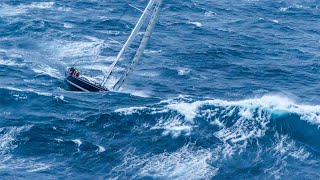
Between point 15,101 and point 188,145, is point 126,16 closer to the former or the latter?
point 15,101

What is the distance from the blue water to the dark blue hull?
152 centimetres

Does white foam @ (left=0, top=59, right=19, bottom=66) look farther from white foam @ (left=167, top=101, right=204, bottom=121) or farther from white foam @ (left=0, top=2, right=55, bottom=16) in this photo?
white foam @ (left=167, top=101, right=204, bottom=121)

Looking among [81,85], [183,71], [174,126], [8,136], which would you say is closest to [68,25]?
[183,71]

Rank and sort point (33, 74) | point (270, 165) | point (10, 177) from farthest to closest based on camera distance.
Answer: point (33, 74)
point (270, 165)
point (10, 177)

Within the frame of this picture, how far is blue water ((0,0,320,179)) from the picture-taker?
7231cm

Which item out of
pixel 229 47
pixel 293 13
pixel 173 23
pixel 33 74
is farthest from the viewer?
pixel 293 13

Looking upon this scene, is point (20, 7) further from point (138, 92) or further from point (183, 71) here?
point (138, 92)

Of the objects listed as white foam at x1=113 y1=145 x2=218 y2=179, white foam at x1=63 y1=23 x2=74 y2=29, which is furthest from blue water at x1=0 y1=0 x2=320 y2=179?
white foam at x1=63 y1=23 x2=74 y2=29

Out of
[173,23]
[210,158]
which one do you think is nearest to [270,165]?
[210,158]

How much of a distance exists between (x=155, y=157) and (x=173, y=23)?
80138mm

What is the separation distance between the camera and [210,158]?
7381cm

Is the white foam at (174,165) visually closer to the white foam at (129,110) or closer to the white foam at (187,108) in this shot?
the white foam at (187,108)

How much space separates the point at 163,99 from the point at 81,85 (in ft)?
53.2

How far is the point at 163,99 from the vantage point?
307 ft
